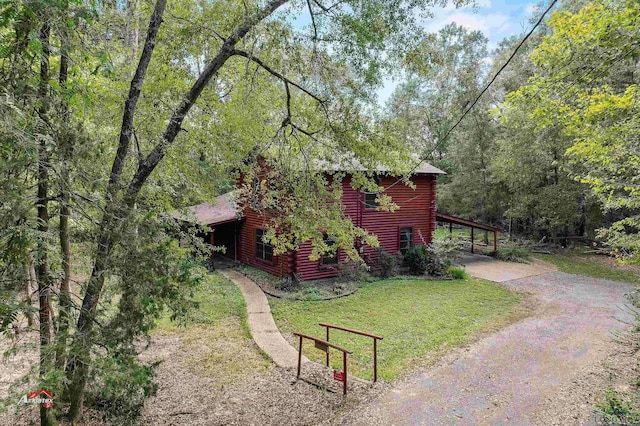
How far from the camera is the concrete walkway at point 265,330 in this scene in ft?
24.9

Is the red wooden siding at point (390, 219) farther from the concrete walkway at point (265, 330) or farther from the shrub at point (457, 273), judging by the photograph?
the concrete walkway at point (265, 330)

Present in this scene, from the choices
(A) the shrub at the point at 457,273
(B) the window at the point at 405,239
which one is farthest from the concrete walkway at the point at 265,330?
(A) the shrub at the point at 457,273

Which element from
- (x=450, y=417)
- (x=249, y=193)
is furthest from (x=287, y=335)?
(x=450, y=417)

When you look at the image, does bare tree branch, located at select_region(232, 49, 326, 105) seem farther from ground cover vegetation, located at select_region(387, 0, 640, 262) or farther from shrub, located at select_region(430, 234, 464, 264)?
shrub, located at select_region(430, 234, 464, 264)

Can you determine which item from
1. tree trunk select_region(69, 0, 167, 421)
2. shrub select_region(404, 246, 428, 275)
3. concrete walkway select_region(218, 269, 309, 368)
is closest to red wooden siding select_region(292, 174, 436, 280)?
shrub select_region(404, 246, 428, 275)

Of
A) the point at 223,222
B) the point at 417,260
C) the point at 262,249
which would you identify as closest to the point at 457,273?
the point at 417,260

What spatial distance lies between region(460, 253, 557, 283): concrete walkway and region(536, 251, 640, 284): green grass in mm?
787

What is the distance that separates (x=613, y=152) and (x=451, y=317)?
5.57 metres

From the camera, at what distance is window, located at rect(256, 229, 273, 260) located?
48.1ft

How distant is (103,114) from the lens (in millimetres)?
6379

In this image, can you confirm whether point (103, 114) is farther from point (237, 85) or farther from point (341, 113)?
point (341, 113)

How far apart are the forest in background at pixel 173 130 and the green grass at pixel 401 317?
2632 mm

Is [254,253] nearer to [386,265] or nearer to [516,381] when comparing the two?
[386,265]

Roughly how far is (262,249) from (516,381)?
10.6 metres
